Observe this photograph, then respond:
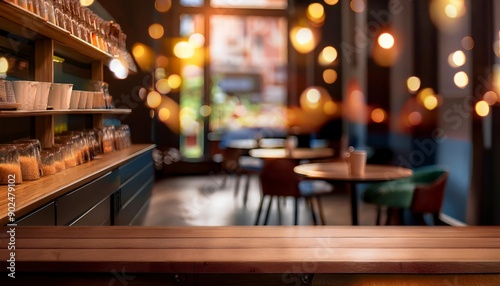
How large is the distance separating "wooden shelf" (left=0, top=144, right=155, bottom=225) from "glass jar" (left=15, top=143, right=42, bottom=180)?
5 cm

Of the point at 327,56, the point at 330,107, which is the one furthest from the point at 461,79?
the point at 327,56

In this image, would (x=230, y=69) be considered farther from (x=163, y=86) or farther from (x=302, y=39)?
(x=302, y=39)

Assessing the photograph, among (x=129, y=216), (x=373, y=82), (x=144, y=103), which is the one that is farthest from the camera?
(x=373, y=82)

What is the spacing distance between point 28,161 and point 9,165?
0.18 meters

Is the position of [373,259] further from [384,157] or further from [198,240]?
[384,157]

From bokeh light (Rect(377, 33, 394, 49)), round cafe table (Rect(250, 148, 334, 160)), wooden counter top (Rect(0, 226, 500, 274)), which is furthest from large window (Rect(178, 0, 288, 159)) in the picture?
wooden counter top (Rect(0, 226, 500, 274))

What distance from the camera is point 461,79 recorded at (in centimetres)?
484

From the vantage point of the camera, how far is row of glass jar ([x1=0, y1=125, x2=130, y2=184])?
2191 mm

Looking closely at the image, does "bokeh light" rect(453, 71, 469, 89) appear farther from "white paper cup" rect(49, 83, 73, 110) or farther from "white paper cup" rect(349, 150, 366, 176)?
"white paper cup" rect(49, 83, 73, 110)

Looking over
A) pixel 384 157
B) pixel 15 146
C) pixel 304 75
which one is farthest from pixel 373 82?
pixel 15 146

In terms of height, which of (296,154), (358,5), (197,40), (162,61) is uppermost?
(358,5)

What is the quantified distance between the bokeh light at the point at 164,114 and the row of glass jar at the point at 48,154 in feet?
17.2

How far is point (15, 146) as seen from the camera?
2223 millimetres

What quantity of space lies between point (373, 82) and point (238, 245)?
5.66 metres
